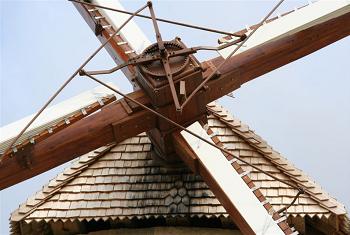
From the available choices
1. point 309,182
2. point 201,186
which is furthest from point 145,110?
point 309,182

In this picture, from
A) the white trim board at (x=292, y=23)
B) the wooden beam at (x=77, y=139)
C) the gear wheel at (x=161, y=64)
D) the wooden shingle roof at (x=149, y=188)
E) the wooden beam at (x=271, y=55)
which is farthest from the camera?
the wooden shingle roof at (x=149, y=188)

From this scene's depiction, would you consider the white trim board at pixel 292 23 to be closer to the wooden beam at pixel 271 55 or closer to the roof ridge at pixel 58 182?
the wooden beam at pixel 271 55

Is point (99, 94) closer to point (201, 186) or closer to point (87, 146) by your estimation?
point (87, 146)

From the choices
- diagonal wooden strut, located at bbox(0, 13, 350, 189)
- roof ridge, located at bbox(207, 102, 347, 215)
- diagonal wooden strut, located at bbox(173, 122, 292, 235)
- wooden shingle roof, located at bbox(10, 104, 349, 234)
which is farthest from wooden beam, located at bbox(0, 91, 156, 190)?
roof ridge, located at bbox(207, 102, 347, 215)

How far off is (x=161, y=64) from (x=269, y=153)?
1.17 meters

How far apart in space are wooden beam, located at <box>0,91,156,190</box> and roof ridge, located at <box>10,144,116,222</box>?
2.29 feet

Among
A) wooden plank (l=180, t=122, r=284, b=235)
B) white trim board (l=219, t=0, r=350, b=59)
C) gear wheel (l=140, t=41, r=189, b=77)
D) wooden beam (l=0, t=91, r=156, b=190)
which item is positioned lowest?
wooden plank (l=180, t=122, r=284, b=235)

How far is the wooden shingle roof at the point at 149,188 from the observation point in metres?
5.53

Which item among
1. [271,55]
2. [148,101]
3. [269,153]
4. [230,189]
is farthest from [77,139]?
[269,153]

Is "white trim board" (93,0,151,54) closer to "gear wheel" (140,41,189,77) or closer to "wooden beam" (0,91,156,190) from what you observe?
"gear wheel" (140,41,189,77)

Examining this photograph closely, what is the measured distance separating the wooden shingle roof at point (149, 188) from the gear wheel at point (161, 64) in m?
0.85

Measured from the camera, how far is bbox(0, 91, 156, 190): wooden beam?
4.95m

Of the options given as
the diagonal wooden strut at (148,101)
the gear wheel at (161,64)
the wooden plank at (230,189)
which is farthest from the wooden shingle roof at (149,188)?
the gear wheel at (161,64)

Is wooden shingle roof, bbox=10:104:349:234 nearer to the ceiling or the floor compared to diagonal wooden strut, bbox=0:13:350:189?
nearer to the floor
